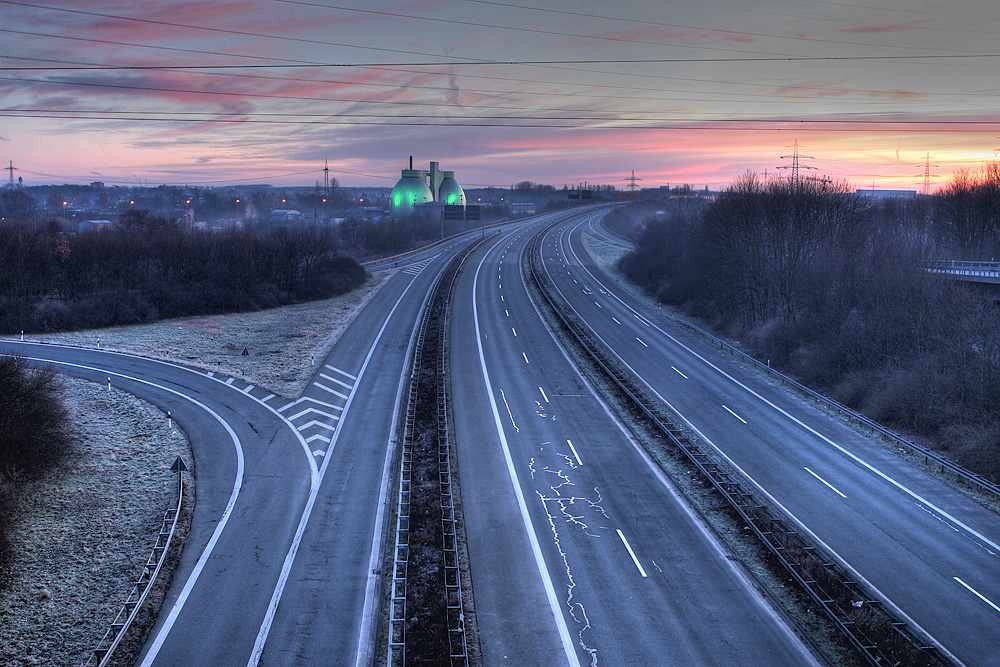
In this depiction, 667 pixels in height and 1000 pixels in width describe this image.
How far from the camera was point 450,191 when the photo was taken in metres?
168

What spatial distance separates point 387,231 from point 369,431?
299 ft

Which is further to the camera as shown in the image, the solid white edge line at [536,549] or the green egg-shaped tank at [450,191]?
the green egg-shaped tank at [450,191]

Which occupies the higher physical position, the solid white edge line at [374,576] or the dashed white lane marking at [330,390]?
the dashed white lane marking at [330,390]

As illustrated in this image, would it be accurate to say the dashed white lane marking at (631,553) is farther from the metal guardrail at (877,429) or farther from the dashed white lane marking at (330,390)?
the dashed white lane marking at (330,390)

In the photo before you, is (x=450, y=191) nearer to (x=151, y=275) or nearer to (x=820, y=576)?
(x=151, y=275)

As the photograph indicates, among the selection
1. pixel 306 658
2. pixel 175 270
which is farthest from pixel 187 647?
pixel 175 270

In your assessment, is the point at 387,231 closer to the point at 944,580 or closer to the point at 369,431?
the point at 369,431

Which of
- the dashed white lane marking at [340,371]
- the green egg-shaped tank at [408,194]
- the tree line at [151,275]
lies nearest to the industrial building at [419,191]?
the green egg-shaped tank at [408,194]

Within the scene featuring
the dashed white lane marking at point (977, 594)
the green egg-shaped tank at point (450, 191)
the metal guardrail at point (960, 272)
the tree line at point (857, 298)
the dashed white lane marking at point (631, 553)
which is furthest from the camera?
the green egg-shaped tank at point (450, 191)

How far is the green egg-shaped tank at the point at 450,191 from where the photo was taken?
543 feet

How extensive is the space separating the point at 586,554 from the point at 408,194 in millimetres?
141198

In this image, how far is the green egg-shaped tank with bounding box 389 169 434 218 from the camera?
501 feet

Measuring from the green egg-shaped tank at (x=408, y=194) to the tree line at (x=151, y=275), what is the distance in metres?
75.9

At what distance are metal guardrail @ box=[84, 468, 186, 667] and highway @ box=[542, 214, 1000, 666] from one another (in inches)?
722
